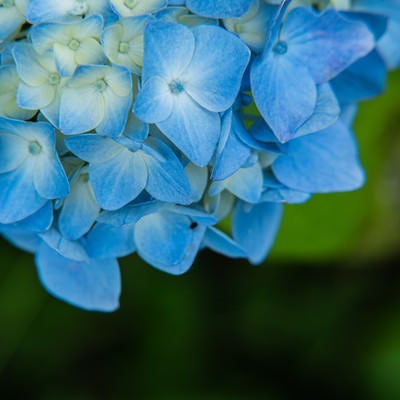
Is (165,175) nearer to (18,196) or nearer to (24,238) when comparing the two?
(18,196)

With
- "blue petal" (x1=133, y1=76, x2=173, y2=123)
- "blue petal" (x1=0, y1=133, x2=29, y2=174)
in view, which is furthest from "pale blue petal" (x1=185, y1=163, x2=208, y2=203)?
"blue petal" (x1=0, y1=133, x2=29, y2=174)

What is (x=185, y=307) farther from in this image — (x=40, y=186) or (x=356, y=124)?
(x=40, y=186)

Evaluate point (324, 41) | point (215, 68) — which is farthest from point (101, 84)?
point (324, 41)

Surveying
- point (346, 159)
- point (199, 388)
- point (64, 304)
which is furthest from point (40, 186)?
point (199, 388)

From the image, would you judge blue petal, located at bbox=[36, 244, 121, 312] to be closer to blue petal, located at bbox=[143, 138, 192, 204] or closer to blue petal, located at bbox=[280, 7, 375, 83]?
blue petal, located at bbox=[143, 138, 192, 204]

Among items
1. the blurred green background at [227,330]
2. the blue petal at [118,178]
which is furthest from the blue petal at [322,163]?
the blurred green background at [227,330]

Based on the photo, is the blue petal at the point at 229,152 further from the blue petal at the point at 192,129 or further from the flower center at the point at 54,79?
the flower center at the point at 54,79
